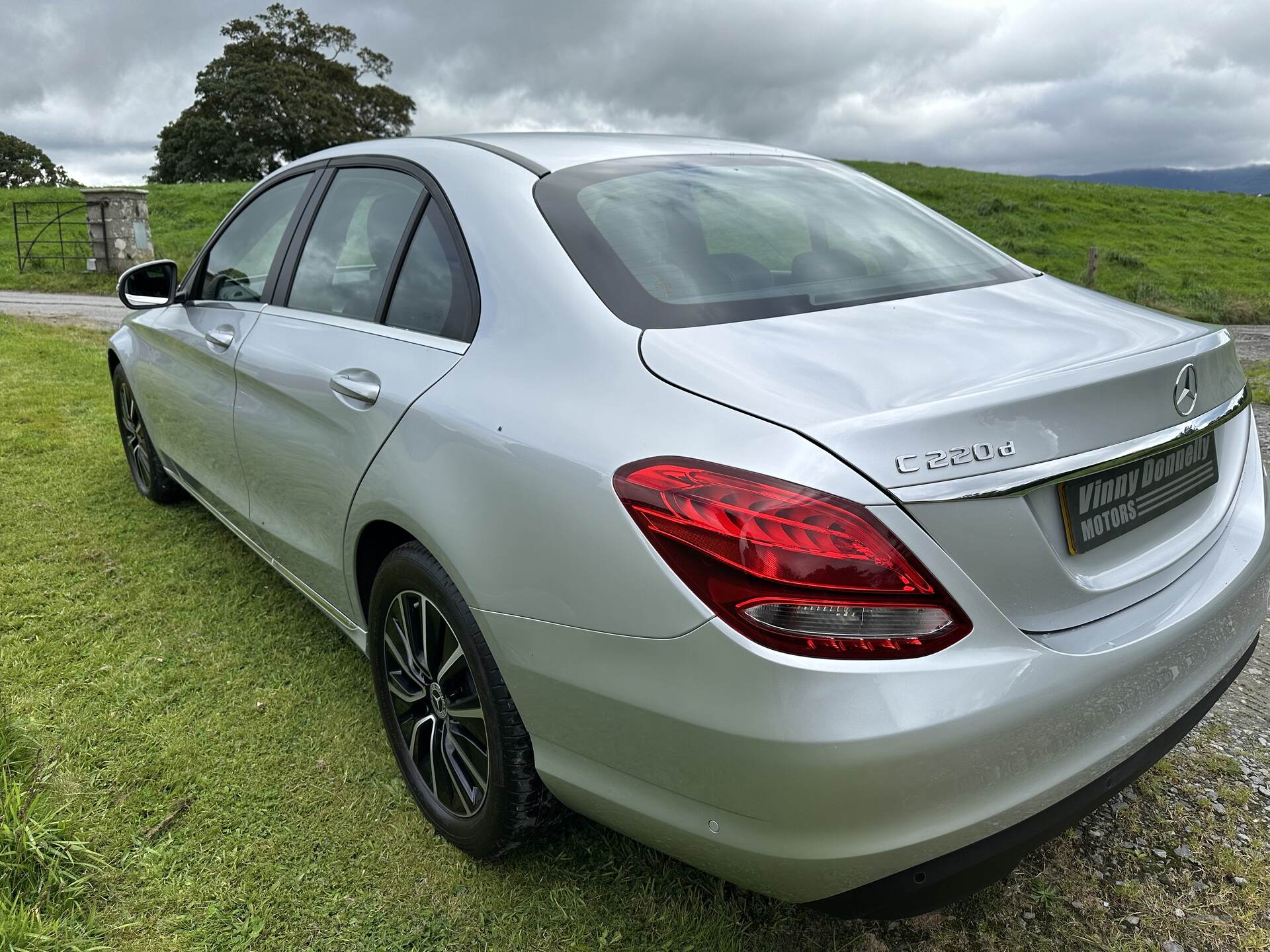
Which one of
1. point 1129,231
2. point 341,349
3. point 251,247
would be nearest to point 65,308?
point 251,247

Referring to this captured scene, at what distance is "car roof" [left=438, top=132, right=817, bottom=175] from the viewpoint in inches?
92.3

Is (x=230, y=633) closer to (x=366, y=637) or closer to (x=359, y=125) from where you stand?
(x=366, y=637)

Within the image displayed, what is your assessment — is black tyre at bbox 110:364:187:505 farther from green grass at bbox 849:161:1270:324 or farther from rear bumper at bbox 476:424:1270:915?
green grass at bbox 849:161:1270:324

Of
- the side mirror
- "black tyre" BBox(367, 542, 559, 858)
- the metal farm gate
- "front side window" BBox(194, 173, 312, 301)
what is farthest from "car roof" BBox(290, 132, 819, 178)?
the metal farm gate

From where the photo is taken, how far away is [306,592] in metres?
2.85

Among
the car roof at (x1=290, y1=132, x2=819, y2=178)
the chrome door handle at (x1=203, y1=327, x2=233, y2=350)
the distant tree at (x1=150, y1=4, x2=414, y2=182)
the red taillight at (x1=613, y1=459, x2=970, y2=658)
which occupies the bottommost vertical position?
the red taillight at (x1=613, y1=459, x2=970, y2=658)

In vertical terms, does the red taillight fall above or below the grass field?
below

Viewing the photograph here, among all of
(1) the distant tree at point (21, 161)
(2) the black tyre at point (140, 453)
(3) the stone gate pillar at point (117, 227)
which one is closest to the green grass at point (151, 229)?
(3) the stone gate pillar at point (117, 227)

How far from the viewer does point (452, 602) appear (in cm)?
193

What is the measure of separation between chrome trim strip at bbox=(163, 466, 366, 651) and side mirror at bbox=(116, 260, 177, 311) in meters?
0.81

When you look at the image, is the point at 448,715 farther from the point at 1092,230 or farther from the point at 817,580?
the point at 1092,230

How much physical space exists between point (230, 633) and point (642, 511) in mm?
2396

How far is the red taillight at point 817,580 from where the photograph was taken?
4.52ft

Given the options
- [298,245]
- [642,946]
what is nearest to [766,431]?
[642,946]
